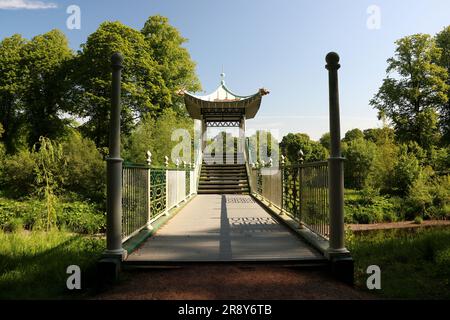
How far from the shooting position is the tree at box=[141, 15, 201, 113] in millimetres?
29734

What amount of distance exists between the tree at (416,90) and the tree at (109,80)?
18.7 m

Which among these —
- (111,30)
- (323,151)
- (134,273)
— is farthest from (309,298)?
(323,151)

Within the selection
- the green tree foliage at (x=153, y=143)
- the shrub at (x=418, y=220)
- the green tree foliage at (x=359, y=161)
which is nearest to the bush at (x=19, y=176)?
the green tree foliage at (x=153, y=143)

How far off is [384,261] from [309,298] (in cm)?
323

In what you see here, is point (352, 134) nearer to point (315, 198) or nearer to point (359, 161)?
point (359, 161)

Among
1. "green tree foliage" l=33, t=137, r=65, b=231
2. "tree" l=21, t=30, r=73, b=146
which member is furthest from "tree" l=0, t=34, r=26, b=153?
"green tree foliage" l=33, t=137, r=65, b=231

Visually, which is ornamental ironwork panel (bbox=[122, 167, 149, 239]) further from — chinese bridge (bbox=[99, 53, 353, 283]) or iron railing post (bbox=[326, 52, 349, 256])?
iron railing post (bbox=[326, 52, 349, 256])

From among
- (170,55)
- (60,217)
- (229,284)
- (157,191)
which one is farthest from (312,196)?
(170,55)

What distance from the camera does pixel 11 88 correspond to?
2738 centimetres

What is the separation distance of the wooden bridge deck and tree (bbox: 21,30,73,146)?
24646 millimetres

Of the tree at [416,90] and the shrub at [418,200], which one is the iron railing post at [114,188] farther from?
the tree at [416,90]

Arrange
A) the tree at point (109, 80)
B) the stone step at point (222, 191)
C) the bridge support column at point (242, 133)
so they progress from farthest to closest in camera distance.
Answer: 1. the tree at point (109, 80)
2. the bridge support column at point (242, 133)
3. the stone step at point (222, 191)

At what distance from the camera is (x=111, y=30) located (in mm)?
26562

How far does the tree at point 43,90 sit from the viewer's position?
2823 centimetres
